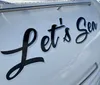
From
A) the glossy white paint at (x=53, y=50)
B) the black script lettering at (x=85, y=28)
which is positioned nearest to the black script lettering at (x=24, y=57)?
the glossy white paint at (x=53, y=50)

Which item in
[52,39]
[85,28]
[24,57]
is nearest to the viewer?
[24,57]

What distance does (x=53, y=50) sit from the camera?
2.26 metres

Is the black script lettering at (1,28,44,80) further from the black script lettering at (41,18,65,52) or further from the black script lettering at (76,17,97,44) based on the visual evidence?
the black script lettering at (76,17,97,44)

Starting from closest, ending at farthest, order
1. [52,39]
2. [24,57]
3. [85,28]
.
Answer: [24,57] → [52,39] → [85,28]

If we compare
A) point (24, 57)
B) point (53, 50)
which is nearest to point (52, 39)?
point (53, 50)

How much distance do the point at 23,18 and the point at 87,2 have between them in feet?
3.32

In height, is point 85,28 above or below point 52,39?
above

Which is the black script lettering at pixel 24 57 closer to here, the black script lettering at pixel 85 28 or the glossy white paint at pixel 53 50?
the glossy white paint at pixel 53 50

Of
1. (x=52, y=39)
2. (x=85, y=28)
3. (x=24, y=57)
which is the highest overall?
(x=85, y=28)

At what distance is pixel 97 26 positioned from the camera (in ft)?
9.78

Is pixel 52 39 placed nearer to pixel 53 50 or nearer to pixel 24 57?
pixel 53 50

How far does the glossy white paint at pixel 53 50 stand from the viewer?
1931 millimetres

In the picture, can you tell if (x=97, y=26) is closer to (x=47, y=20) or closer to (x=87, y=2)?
(x=87, y=2)

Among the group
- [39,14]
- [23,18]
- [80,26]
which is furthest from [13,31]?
[80,26]
